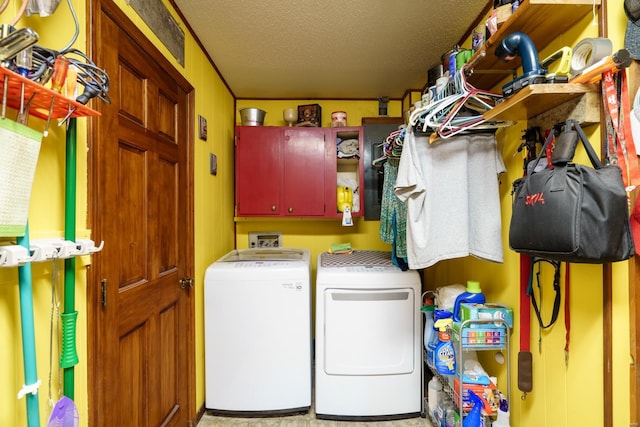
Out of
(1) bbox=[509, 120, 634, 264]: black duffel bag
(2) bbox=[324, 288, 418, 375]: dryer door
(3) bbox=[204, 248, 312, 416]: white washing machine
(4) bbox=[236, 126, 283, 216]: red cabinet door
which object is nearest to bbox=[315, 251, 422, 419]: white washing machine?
(2) bbox=[324, 288, 418, 375]: dryer door

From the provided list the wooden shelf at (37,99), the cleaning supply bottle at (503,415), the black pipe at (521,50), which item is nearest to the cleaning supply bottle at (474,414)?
the cleaning supply bottle at (503,415)

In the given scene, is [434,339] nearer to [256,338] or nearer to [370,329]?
[370,329]

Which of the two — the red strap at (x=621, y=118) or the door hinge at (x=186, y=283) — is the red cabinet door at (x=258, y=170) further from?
the red strap at (x=621, y=118)

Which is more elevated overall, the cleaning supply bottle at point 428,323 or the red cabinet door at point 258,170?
the red cabinet door at point 258,170

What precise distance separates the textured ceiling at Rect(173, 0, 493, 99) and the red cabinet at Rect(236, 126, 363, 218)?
452 millimetres

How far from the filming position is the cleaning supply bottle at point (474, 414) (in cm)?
143

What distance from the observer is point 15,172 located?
65 centimetres

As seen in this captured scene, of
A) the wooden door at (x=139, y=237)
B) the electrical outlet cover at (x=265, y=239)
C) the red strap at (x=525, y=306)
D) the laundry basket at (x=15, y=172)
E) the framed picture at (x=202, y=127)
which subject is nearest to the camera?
the laundry basket at (x=15, y=172)

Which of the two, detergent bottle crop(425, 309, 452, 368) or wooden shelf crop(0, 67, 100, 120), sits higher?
wooden shelf crop(0, 67, 100, 120)

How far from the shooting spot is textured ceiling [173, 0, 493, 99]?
167cm

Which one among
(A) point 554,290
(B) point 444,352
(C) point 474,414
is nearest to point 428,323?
(B) point 444,352

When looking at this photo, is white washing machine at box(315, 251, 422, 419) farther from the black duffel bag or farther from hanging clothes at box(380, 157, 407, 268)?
the black duffel bag

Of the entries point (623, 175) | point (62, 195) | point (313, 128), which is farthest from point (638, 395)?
point (313, 128)

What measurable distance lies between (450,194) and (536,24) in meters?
0.73
